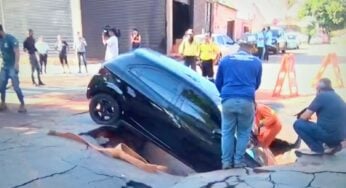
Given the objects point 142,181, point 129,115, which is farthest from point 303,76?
point 142,181

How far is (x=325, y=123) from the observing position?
3004 millimetres

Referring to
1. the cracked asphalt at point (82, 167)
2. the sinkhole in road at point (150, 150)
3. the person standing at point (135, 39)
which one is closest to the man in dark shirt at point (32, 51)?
the cracked asphalt at point (82, 167)

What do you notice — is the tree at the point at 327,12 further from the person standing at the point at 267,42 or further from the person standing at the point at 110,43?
the person standing at the point at 110,43

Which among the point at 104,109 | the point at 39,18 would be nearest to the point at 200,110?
the point at 104,109

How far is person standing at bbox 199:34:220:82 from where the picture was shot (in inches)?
193

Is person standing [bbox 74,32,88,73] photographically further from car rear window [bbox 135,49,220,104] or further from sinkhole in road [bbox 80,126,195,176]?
sinkhole in road [bbox 80,126,195,176]

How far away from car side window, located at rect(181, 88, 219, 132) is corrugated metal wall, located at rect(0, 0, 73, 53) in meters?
1.32

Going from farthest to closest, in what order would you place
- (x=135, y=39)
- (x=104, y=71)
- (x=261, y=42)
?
(x=261, y=42), (x=135, y=39), (x=104, y=71)

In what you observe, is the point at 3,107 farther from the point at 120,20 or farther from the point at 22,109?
the point at 120,20

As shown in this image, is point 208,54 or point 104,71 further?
point 208,54

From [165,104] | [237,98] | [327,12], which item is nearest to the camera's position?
[327,12]

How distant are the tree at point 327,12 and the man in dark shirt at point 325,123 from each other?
0.62 metres

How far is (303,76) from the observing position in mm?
4598

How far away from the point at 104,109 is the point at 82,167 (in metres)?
0.87
